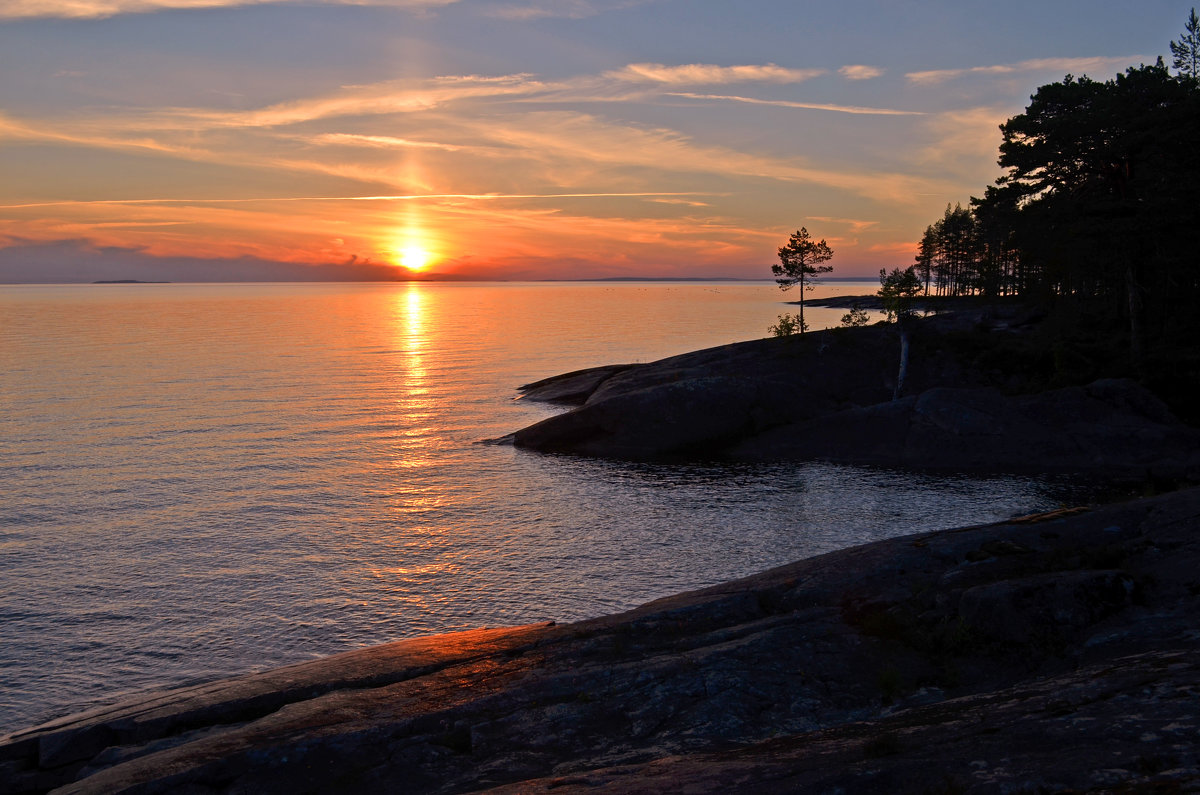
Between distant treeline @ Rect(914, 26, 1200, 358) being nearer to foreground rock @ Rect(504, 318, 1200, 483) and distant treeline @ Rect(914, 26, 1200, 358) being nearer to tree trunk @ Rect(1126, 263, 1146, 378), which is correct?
tree trunk @ Rect(1126, 263, 1146, 378)

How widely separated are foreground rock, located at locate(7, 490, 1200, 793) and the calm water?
5932 mm

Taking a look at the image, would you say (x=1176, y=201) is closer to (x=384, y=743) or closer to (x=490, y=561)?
(x=490, y=561)

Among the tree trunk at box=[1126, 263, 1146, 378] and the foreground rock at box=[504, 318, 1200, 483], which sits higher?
the tree trunk at box=[1126, 263, 1146, 378]

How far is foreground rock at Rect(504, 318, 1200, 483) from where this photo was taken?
41000 mm

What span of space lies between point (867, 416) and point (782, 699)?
35.5 meters

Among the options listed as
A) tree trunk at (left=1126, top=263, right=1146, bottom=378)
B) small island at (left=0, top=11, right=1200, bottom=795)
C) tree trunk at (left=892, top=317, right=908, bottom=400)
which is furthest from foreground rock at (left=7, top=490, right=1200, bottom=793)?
tree trunk at (left=1126, top=263, right=1146, bottom=378)

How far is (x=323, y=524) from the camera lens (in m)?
32.9

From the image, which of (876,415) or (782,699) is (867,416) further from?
(782,699)

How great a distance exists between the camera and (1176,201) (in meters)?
44.8

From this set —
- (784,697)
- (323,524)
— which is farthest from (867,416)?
(784,697)

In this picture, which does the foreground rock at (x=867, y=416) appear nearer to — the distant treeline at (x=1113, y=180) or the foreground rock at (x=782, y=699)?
the distant treeline at (x=1113, y=180)

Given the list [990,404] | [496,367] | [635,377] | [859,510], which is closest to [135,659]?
[859,510]

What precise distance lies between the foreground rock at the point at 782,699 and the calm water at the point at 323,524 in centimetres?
593

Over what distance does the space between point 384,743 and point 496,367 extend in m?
75.4
